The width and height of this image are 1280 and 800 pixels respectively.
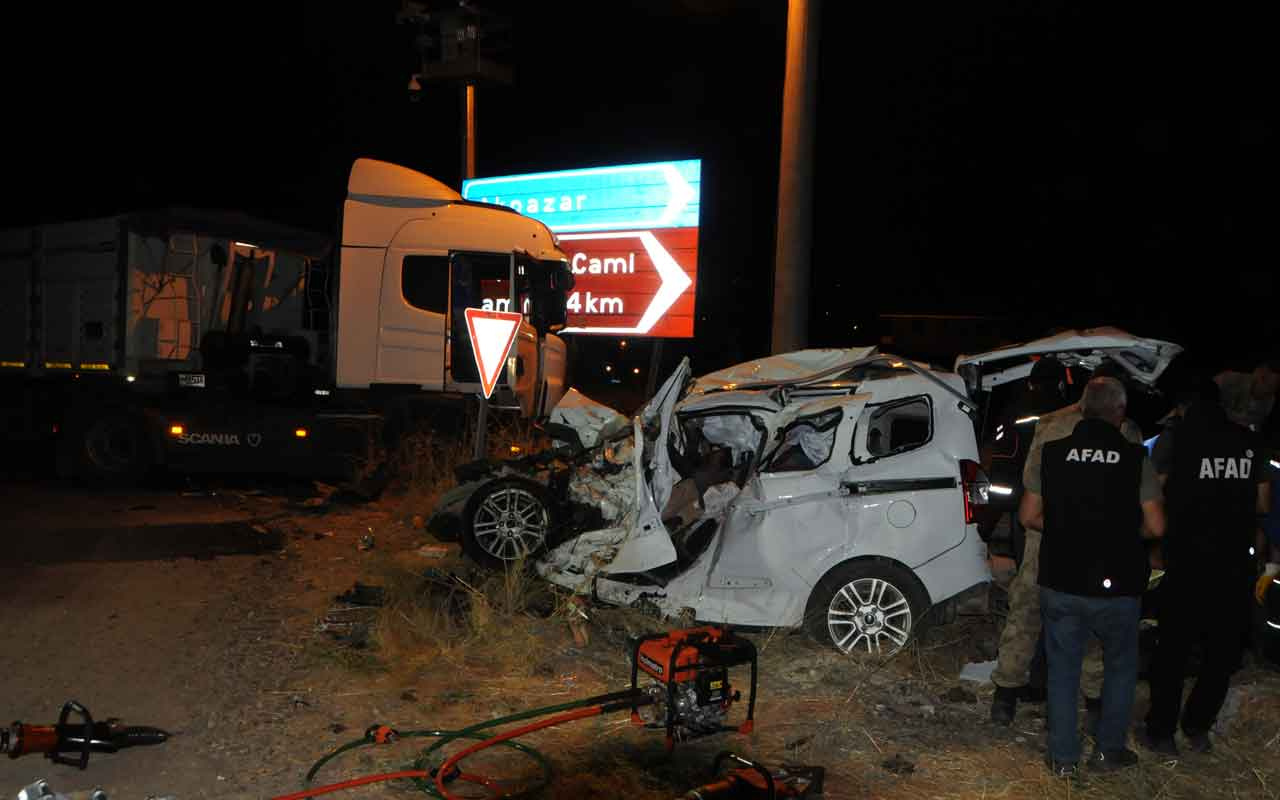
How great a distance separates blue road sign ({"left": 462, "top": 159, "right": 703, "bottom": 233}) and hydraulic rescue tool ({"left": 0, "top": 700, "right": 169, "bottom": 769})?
451 inches

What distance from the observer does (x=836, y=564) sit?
6121 mm

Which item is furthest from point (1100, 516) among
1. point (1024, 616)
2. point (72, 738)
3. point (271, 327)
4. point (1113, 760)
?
point (271, 327)

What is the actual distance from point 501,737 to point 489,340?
4.21 m

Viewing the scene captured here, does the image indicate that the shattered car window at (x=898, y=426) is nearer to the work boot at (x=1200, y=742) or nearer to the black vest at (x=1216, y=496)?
the black vest at (x=1216, y=496)

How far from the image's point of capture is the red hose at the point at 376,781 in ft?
13.8

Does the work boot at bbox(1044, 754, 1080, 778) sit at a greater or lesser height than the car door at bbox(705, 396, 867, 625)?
lesser

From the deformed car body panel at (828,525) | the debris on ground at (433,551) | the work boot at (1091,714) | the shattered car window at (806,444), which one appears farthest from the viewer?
the debris on ground at (433,551)

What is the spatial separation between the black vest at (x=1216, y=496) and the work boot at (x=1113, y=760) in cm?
92

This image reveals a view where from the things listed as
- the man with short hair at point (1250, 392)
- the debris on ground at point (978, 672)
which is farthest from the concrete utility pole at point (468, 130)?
the debris on ground at point (978, 672)

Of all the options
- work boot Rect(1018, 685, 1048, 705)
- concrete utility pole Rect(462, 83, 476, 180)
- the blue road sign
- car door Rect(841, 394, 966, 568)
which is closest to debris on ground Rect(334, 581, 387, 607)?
car door Rect(841, 394, 966, 568)

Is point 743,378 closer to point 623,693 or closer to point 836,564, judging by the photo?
point 836,564

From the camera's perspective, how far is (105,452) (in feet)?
41.3

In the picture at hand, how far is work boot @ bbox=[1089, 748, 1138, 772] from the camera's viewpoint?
4.63 metres

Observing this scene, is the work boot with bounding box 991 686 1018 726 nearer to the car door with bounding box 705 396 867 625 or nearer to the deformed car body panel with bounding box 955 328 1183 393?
the car door with bounding box 705 396 867 625
